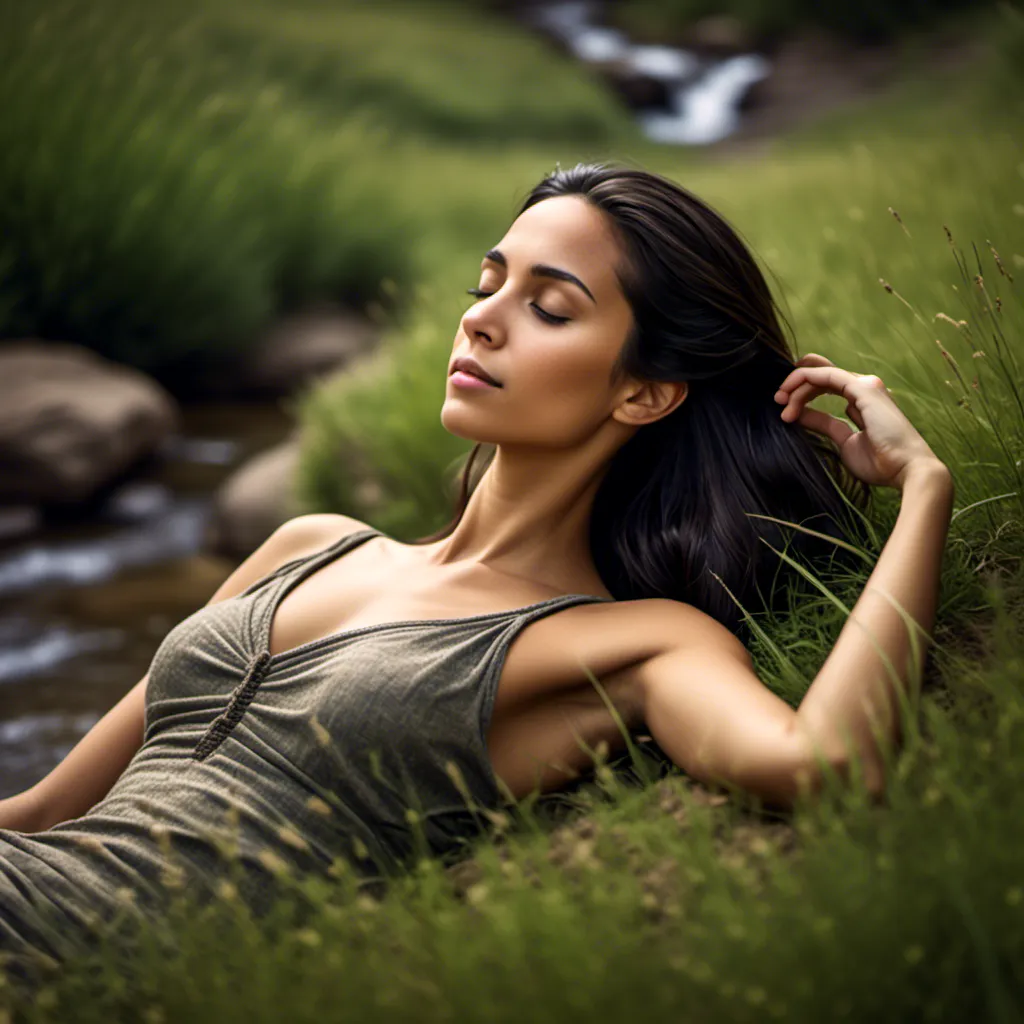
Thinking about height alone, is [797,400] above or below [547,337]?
below

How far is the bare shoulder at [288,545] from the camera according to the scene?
8.79 feet

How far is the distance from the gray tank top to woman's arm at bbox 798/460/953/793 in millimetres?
589

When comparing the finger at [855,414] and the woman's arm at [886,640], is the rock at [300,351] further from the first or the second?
the woman's arm at [886,640]

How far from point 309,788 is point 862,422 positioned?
1.30 metres

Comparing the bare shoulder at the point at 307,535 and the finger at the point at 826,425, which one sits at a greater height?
the finger at the point at 826,425

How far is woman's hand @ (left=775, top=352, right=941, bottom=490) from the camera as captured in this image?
2.14 metres

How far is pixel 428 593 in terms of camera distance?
2342 millimetres

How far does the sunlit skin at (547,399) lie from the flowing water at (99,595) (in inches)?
88.2

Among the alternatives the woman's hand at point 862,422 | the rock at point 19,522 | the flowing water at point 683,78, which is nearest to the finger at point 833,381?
the woman's hand at point 862,422

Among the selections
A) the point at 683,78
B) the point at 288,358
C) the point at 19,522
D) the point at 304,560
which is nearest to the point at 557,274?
the point at 304,560

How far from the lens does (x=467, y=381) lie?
2.27m

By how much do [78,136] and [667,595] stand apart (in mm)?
6604

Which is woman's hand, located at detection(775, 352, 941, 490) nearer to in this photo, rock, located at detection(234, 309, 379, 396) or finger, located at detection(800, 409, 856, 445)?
finger, located at detection(800, 409, 856, 445)

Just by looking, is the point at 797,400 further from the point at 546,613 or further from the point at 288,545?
the point at 288,545
